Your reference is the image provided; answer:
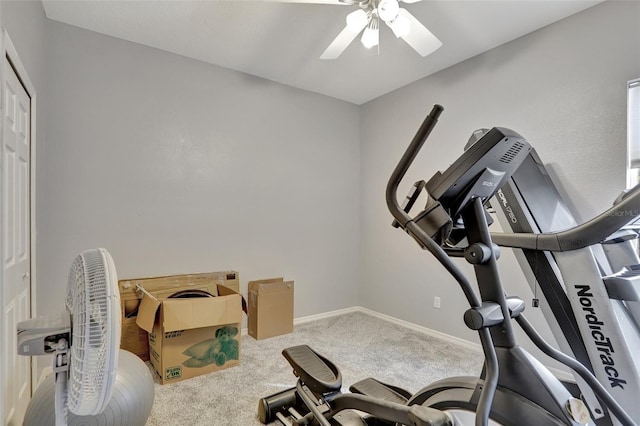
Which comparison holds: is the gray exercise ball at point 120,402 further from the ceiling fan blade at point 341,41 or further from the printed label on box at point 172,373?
the ceiling fan blade at point 341,41

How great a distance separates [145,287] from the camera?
2672mm

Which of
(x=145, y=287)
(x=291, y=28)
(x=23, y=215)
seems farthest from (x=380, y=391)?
(x=291, y=28)

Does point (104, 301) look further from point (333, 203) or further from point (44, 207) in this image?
point (333, 203)

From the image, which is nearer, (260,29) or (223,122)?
(260,29)

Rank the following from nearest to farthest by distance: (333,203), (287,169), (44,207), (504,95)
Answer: (44,207) < (504,95) < (287,169) < (333,203)

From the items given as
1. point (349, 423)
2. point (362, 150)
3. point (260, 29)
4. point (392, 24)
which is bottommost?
point (349, 423)

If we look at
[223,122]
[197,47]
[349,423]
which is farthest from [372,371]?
[197,47]

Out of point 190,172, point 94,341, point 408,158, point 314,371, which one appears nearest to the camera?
point 94,341

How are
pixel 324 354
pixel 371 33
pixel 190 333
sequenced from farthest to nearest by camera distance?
pixel 324 354
pixel 190 333
pixel 371 33

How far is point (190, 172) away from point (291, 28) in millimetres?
1534

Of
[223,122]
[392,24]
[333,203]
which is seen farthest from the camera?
[333,203]

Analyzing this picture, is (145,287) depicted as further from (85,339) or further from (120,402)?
(85,339)

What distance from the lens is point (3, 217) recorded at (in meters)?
1.40

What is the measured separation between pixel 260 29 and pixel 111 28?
1.19 meters
